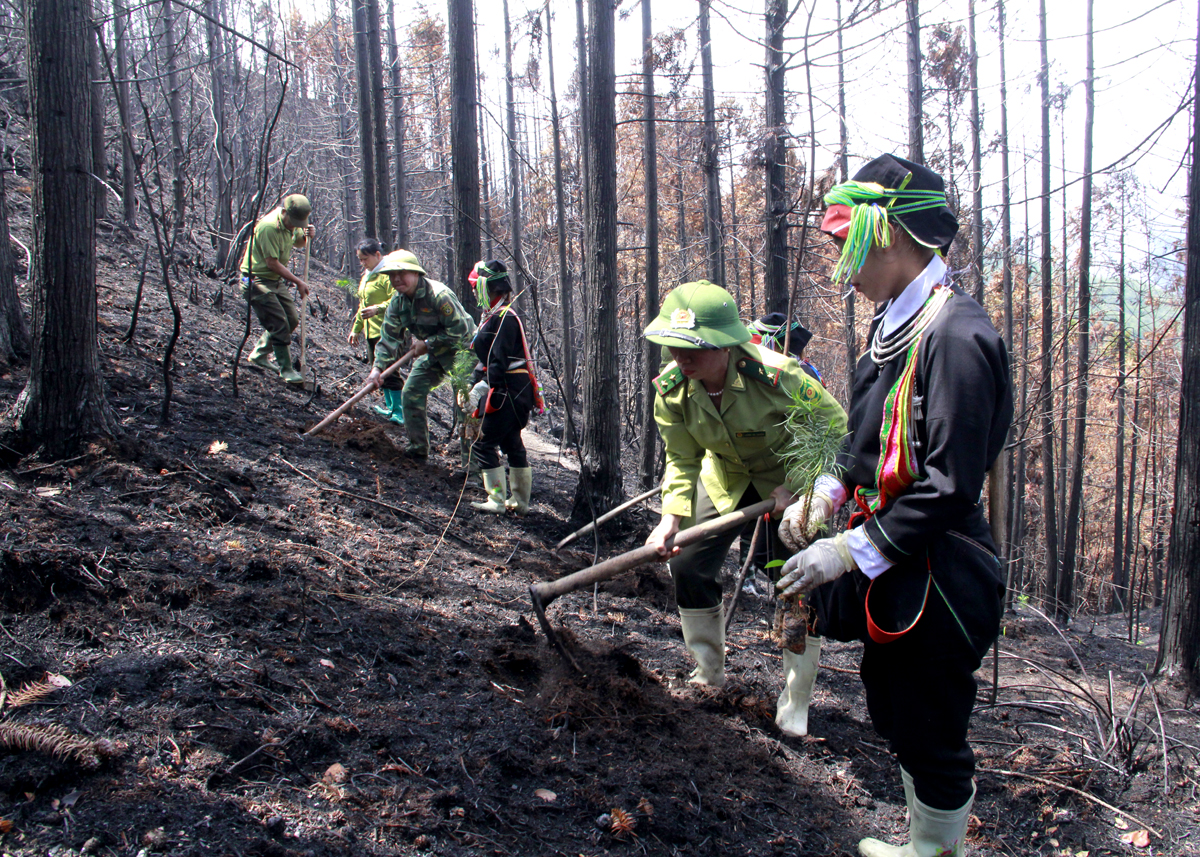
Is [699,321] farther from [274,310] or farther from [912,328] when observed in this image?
[274,310]

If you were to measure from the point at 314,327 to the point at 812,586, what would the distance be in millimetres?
11594

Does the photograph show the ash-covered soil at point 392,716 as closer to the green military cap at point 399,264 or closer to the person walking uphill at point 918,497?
the person walking uphill at point 918,497

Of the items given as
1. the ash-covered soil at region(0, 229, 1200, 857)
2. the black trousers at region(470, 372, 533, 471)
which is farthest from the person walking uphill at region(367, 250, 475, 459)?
the ash-covered soil at region(0, 229, 1200, 857)

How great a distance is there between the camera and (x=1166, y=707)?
437cm

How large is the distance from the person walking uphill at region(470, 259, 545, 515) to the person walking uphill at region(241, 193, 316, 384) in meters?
2.47

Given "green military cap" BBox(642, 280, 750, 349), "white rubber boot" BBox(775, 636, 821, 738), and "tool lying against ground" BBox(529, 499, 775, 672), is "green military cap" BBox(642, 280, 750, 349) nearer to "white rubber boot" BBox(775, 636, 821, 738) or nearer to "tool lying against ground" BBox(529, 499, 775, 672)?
"tool lying against ground" BBox(529, 499, 775, 672)

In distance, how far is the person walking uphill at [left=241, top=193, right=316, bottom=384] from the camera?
7.80 meters

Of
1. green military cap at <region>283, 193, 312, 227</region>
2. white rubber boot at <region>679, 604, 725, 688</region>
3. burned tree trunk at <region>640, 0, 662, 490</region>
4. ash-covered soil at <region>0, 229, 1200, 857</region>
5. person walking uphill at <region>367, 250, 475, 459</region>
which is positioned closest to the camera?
ash-covered soil at <region>0, 229, 1200, 857</region>

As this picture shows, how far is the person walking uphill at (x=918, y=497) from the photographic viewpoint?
1.83m

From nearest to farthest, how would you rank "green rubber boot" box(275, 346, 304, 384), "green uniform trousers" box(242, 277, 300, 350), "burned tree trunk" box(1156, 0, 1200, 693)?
"burned tree trunk" box(1156, 0, 1200, 693), "green uniform trousers" box(242, 277, 300, 350), "green rubber boot" box(275, 346, 304, 384)

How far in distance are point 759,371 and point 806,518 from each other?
85 centimetres

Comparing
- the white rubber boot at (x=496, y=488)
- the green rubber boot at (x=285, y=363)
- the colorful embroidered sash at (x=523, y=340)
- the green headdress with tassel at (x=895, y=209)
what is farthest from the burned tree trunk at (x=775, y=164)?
the green headdress with tassel at (x=895, y=209)

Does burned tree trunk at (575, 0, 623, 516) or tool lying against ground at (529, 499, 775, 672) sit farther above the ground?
burned tree trunk at (575, 0, 623, 516)

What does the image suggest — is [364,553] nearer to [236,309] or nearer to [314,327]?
[236,309]
